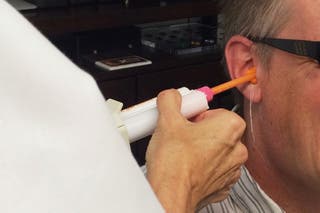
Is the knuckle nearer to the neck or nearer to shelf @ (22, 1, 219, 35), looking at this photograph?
the neck

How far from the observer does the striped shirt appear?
3.88ft

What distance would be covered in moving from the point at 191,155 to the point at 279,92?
458 mm

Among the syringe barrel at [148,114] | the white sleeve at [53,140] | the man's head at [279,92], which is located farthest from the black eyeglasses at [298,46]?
the white sleeve at [53,140]

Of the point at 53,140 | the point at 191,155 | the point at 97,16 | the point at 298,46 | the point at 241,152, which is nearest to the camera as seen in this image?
the point at 53,140

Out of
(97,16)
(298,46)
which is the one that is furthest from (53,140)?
(97,16)

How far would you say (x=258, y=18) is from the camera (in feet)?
3.64

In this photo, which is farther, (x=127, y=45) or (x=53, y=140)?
(x=127, y=45)

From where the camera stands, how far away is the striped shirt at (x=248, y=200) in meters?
1.18

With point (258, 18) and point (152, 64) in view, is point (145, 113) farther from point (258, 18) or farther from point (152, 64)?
point (152, 64)

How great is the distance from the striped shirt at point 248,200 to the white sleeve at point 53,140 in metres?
0.74

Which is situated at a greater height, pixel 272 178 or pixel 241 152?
pixel 241 152

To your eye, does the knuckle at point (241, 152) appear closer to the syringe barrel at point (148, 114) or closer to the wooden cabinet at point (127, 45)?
the syringe barrel at point (148, 114)

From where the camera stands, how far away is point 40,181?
422 millimetres

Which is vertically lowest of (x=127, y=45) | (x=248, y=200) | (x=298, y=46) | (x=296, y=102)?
(x=248, y=200)
